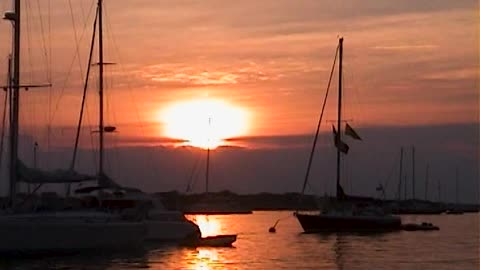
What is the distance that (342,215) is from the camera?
62.7 meters

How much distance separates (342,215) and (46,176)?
26.1 m

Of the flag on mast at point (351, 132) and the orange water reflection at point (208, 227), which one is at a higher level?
the flag on mast at point (351, 132)

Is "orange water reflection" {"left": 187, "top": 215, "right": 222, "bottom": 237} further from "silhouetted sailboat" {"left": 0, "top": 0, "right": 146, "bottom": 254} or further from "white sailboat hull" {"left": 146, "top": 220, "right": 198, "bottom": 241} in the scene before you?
"silhouetted sailboat" {"left": 0, "top": 0, "right": 146, "bottom": 254}

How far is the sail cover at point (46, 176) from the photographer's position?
1597 inches

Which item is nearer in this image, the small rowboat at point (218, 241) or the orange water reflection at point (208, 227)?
the small rowboat at point (218, 241)

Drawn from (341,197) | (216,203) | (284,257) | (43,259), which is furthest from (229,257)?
(216,203)

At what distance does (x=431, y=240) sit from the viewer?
6197 centimetres

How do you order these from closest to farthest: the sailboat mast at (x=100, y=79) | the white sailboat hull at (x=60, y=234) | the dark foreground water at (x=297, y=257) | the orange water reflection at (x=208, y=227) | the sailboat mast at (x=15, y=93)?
the sailboat mast at (x=15, y=93), the white sailboat hull at (x=60, y=234), the dark foreground water at (x=297, y=257), the sailboat mast at (x=100, y=79), the orange water reflection at (x=208, y=227)

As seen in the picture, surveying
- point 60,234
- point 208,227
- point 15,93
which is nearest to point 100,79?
point 15,93

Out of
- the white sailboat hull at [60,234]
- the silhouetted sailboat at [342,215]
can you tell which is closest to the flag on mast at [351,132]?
the silhouetted sailboat at [342,215]

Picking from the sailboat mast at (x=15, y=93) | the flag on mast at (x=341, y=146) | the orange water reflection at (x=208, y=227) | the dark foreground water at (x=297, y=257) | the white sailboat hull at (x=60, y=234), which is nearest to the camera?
the sailboat mast at (x=15, y=93)

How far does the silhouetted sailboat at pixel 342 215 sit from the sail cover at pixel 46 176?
23075mm

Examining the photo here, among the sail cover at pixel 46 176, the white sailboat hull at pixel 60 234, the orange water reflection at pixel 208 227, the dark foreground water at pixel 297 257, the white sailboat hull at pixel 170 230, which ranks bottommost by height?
the orange water reflection at pixel 208 227

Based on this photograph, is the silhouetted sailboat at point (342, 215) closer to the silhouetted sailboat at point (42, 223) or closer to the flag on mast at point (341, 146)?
the flag on mast at point (341, 146)
